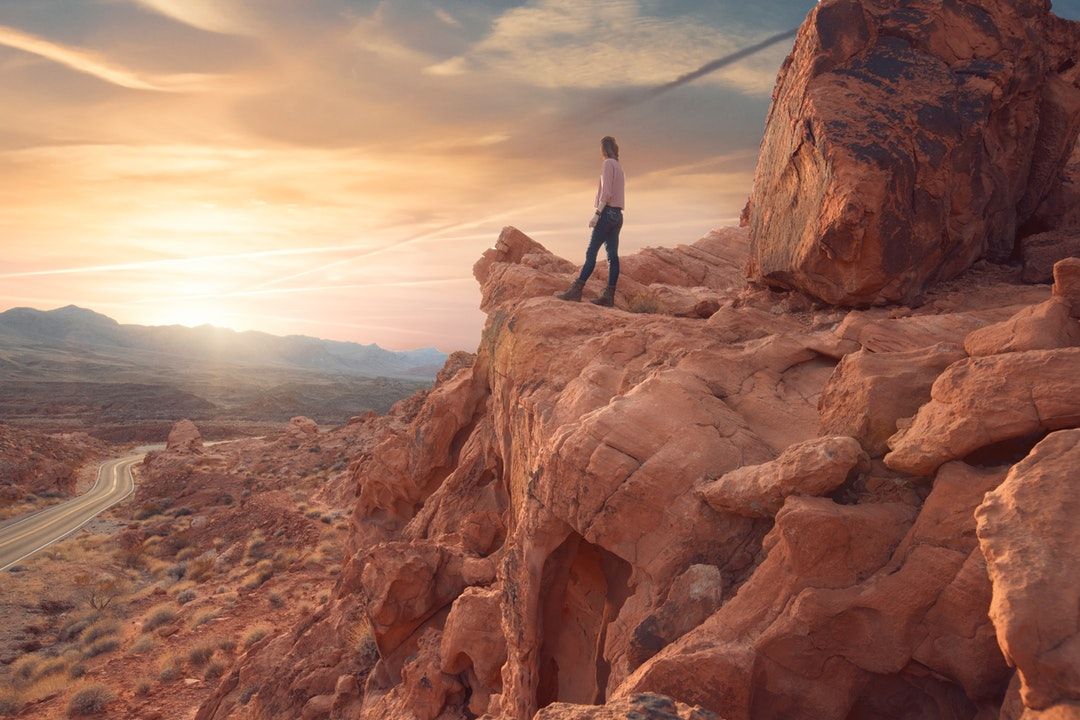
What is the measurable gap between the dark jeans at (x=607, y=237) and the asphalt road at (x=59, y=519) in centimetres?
3175

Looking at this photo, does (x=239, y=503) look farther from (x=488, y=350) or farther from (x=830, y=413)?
(x=830, y=413)

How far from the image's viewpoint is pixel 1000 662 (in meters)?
3.90

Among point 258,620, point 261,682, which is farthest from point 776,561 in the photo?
point 258,620

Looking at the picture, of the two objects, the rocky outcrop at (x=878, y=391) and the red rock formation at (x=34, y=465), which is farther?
the red rock formation at (x=34, y=465)

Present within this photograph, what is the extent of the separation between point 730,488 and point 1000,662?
214 centimetres

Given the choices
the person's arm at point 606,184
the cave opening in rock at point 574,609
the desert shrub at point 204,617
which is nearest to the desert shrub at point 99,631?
the desert shrub at point 204,617

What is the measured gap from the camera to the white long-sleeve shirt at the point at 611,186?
10.6m

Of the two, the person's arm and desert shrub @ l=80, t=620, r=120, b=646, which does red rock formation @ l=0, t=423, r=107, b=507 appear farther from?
the person's arm

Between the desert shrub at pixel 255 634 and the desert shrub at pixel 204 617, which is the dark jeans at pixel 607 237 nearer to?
the desert shrub at pixel 255 634

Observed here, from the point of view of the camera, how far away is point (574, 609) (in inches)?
291

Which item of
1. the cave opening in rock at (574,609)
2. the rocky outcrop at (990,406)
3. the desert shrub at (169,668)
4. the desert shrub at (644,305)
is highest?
the desert shrub at (644,305)

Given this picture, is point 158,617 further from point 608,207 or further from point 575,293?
point 608,207

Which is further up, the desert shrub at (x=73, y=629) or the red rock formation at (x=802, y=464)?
the red rock formation at (x=802, y=464)

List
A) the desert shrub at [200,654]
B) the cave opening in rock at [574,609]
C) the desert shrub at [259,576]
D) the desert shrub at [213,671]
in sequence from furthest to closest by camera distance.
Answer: the desert shrub at [259,576] < the desert shrub at [200,654] < the desert shrub at [213,671] < the cave opening in rock at [574,609]
